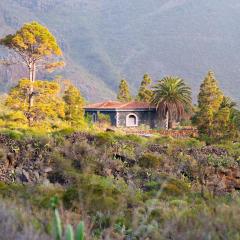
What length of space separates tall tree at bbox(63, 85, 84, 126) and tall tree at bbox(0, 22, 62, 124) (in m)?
8.55

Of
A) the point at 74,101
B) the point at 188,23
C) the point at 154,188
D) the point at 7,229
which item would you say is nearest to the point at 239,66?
the point at 188,23

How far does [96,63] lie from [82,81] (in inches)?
1056

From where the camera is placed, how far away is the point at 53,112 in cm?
2686

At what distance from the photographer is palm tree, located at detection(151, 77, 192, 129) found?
4800cm

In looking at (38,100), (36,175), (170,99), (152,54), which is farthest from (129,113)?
(152,54)

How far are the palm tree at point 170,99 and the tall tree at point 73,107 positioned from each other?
8980mm

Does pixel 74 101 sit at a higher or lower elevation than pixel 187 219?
higher

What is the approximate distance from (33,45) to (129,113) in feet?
87.2

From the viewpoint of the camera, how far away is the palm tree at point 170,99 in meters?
48.0

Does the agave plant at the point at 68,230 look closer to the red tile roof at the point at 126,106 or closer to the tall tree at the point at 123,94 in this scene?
the red tile roof at the point at 126,106

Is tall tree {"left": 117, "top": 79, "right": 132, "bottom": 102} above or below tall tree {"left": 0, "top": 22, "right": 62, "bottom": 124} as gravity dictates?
above

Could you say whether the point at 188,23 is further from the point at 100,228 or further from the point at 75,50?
the point at 100,228

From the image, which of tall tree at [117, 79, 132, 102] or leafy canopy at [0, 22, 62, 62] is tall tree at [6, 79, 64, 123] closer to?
leafy canopy at [0, 22, 62, 62]

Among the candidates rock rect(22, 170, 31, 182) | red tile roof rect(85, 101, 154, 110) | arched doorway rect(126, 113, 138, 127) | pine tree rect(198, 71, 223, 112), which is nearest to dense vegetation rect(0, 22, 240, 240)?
rock rect(22, 170, 31, 182)
